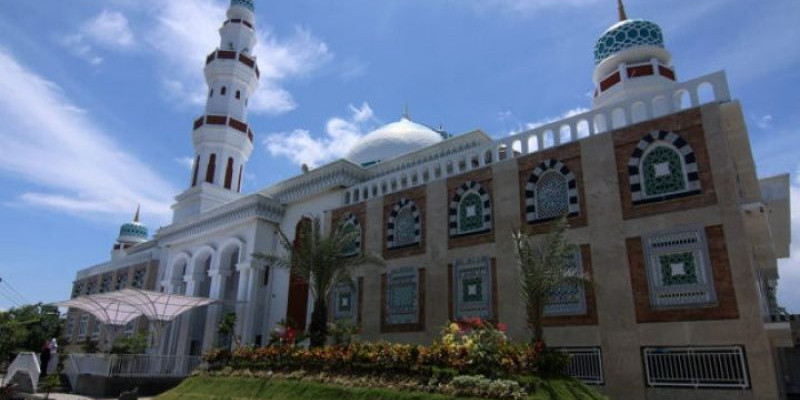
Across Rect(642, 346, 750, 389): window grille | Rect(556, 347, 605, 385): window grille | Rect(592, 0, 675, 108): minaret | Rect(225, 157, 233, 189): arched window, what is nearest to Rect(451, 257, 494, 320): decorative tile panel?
Rect(556, 347, 605, 385): window grille

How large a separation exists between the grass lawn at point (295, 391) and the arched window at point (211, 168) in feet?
50.0

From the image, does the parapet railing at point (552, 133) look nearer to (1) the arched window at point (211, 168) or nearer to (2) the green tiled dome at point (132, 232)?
(1) the arched window at point (211, 168)

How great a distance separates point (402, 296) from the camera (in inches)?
632

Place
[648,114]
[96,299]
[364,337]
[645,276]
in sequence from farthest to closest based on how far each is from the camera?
[96,299] → [364,337] → [648,114] → [645,276]

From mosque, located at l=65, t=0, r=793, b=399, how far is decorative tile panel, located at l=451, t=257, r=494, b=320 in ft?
0.14

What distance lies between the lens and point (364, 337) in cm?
1652

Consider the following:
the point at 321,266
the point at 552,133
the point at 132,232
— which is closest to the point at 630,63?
the point at 552,133

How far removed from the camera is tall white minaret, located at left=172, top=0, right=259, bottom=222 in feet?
90.4

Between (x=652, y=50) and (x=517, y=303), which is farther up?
(x=652, y=50)

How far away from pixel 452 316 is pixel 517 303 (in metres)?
2.06

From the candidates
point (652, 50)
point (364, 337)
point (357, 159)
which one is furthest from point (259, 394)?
point (652, 50)

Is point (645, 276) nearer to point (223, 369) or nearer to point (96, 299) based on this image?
point (223, 369)

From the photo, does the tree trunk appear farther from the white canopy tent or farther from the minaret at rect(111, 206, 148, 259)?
the minaret at rect(111, 206, 148, 259)

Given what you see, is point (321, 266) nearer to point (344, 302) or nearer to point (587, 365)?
point (344, 302)
